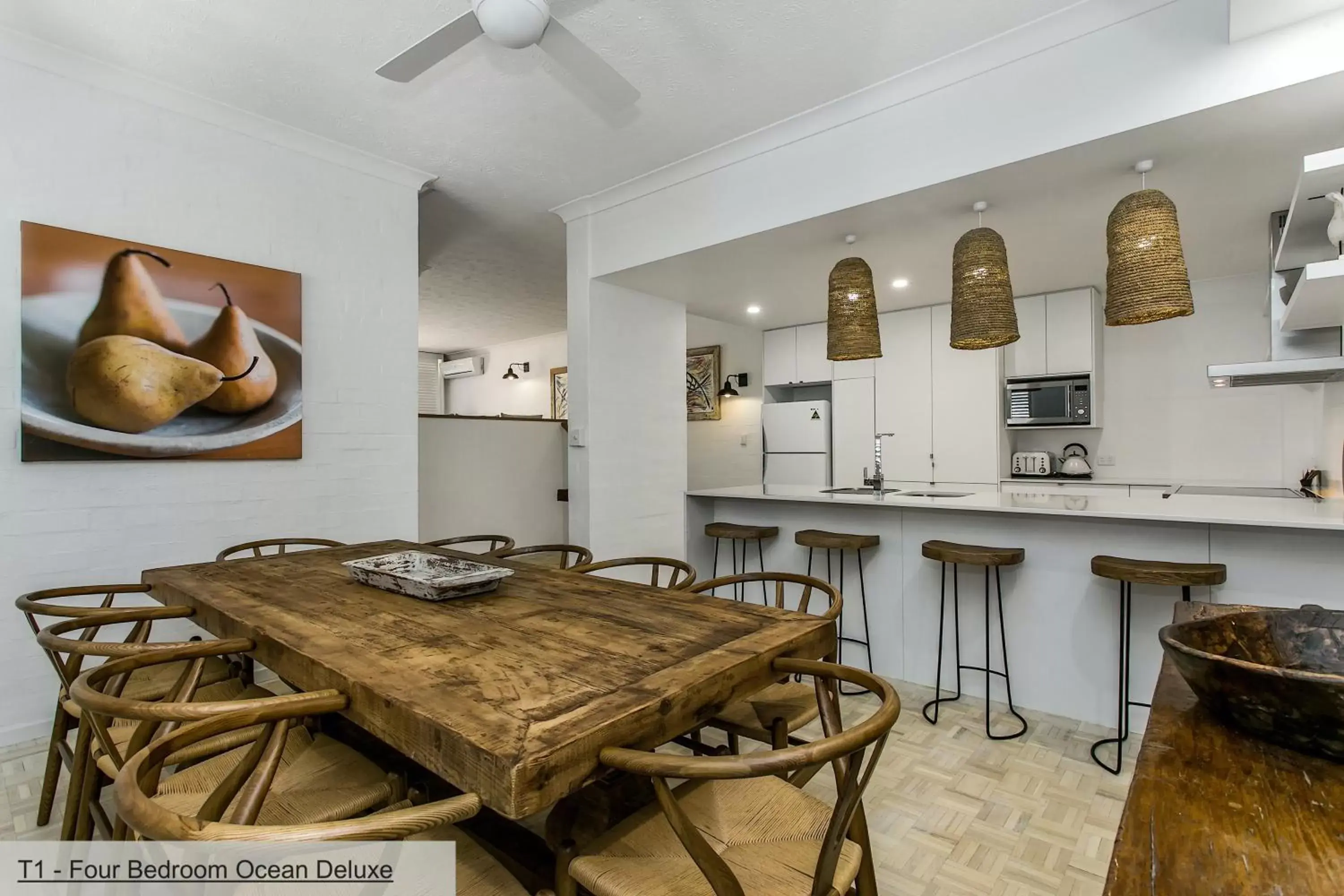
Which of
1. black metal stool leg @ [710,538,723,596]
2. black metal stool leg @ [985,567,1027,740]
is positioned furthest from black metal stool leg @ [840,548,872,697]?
black metal stool leg @ [710,538,723,596]

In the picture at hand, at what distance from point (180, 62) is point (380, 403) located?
1.57 m

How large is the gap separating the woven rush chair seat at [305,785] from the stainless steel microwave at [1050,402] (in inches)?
179

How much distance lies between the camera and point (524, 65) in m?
2.53

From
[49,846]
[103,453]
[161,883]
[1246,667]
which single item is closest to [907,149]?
[1246,667]

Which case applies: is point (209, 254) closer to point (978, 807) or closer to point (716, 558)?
point (716, 558)

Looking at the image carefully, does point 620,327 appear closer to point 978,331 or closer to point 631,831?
point 978,331

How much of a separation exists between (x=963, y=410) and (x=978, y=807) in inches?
126

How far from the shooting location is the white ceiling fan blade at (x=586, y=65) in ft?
6.35

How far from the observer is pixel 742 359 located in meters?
5.93

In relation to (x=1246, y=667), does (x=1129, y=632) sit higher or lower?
lower

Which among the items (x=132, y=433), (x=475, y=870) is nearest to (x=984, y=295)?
(x=475, y=870)

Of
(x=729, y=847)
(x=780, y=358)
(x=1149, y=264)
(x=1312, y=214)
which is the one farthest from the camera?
Result: (x=780, y=358)

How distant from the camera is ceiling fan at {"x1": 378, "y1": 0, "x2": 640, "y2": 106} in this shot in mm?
1850

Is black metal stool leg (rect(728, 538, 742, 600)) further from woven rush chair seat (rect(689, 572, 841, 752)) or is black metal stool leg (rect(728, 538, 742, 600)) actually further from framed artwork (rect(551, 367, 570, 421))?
framed artwork (rect(551, 367, 570, 421))
